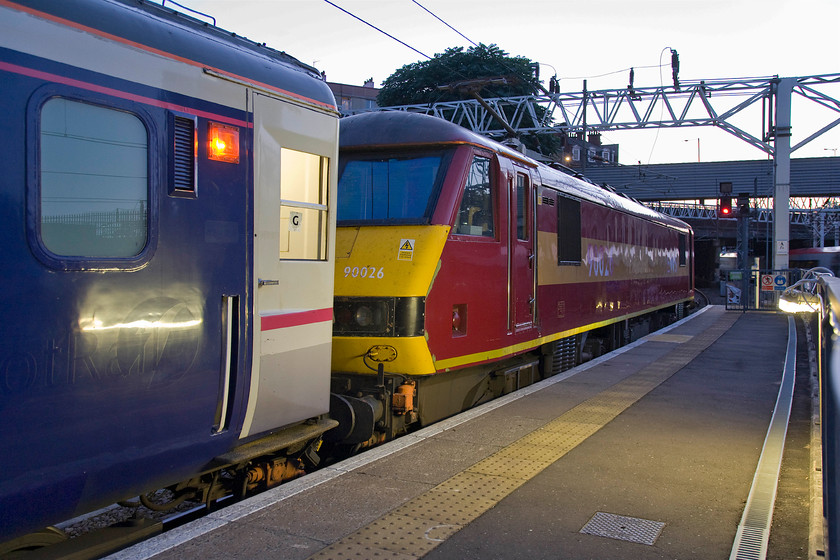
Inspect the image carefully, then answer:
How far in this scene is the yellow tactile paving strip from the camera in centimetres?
393

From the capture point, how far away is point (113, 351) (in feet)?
11.6

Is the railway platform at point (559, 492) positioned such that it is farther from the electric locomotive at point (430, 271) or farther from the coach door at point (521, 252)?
the coach door at point (521, 252)

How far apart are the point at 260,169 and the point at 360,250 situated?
2.19 m

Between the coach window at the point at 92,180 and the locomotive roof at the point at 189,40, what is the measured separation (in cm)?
43

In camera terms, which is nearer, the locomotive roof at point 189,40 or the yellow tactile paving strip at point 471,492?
the locomotive roof at point 189,40

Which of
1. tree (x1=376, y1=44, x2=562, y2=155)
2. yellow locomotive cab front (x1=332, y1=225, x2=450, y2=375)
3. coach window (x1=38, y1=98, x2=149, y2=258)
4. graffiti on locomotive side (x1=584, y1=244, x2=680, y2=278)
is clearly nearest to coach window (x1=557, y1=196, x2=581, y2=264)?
graffiti on locomotive side (x1=584, y1=244, x2=680, y2=278)

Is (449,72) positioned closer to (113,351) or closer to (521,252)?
(521,252)

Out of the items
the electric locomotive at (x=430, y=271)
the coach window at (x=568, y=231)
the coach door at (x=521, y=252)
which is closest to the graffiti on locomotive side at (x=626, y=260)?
the coach window at (x=568, y=231)

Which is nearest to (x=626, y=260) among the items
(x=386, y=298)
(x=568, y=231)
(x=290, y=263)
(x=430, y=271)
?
(x=568, y=231)

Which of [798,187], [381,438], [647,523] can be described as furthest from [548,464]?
[798,187]

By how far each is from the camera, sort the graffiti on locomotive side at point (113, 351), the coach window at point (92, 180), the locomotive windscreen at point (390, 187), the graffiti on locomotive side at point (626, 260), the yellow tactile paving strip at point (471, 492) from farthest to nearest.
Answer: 1. the graffiti on locomotive side at point (626, 260)
2. the locomotive windscreen at point (390, 187)
3. the yellow tactile paving strip at point (471, 492)
4. the coach window at point (92, 180)
5. the graffiti on locomotive side at point (113, 351)

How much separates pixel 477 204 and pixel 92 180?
4379 mm

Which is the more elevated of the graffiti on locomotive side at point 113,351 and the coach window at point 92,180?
the coach window at point 92,180

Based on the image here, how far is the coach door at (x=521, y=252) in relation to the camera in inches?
316
